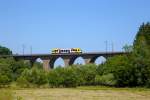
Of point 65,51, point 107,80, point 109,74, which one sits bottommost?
point 107,80

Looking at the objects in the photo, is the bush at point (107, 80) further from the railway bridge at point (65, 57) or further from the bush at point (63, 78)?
the railway bridge at point (65, 57)

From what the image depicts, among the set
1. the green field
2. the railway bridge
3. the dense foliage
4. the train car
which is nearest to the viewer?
the green field

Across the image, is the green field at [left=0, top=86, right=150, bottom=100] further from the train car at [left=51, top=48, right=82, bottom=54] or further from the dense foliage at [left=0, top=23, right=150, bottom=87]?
the train car at [left=51, top=48, right=82, bottom=54]

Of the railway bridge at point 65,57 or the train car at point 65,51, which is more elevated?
the train car at point 65,51

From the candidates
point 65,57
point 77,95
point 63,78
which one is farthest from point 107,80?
point 65,57

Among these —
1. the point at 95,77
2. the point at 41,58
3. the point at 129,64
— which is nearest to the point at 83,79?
the point at 95,77

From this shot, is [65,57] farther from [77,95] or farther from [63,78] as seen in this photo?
[77,95]

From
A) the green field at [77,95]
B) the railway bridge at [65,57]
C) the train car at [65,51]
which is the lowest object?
the green field at [77,95]

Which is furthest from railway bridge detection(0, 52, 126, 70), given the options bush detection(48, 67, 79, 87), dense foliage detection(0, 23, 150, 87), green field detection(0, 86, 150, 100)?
green field detection(0, 86, 150, 100)

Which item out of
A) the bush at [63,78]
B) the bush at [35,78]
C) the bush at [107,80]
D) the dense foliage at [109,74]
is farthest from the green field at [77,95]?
the bush at [107,80]

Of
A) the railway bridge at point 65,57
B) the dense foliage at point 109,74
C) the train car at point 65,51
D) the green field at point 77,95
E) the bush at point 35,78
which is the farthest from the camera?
the train car at point 65,51

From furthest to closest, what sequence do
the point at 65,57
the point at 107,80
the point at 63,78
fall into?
the point at 65,57, the point at 107,80, the point at 63,78

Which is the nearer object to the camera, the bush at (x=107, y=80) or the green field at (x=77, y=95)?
the green field at (x=77, y=95)

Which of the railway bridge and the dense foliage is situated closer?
the dense foliage
